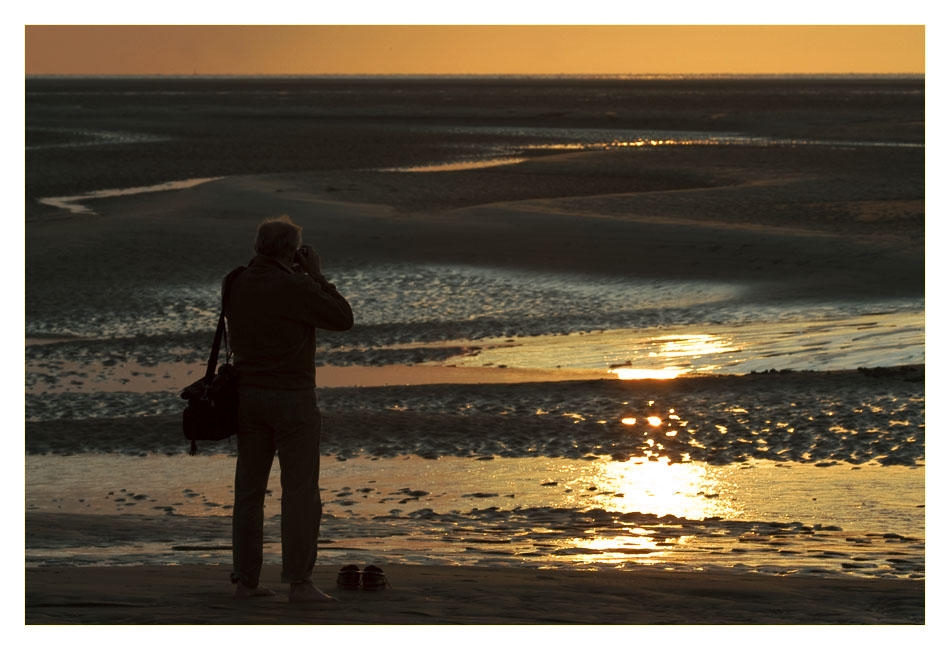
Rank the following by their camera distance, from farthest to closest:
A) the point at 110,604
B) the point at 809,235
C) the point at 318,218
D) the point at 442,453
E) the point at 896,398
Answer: the point at 318,218 < the point at 809,235 < the point at 896,398 < the point at 442,453 < the point at 110,604

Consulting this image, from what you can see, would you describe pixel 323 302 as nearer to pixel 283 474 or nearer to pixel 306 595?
pixel 283 474

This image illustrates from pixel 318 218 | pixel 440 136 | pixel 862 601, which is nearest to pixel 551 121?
pixel 440 136

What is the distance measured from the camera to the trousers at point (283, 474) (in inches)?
222

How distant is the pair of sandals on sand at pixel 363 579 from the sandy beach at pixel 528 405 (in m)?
0.12

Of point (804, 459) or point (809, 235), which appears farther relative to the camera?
point (809, 235)

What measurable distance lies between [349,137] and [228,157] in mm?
8370

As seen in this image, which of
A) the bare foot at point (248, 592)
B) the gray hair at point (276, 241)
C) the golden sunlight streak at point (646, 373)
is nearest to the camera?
the gray hair at point (276, 241)

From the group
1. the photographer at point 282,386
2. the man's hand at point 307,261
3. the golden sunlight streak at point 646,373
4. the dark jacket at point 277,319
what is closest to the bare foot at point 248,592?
the photographer at point 282,386

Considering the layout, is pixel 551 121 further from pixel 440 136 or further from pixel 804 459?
pixel 804 459

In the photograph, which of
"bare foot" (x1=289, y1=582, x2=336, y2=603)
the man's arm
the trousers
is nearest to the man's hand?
the man's arm

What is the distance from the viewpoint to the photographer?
562 centimetres

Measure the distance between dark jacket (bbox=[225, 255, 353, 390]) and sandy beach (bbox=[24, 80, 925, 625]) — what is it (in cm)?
94

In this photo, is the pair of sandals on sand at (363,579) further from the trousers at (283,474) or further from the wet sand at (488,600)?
the trousers at (283,474)

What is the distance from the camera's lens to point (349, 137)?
154 ft
